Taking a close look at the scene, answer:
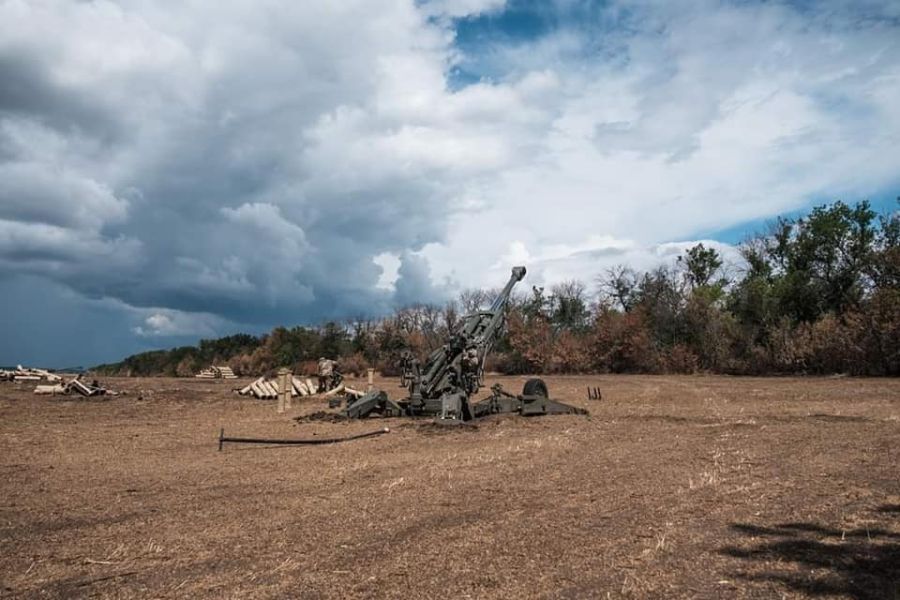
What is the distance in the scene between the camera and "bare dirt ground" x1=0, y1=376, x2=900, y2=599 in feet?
15.3

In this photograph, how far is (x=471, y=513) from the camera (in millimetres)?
6578

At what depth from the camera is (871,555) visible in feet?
15.9

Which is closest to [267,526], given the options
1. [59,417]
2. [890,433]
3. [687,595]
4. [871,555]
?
[687,595]

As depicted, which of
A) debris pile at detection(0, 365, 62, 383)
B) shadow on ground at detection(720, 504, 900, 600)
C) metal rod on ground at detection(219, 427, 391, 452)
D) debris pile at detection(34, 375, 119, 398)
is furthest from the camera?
debris pile at detection(0, 365, 62, 383)

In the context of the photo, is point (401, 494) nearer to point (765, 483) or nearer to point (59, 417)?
point (765, 483)

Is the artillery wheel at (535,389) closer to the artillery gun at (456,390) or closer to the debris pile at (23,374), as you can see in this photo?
the artillery gun at (456,390)

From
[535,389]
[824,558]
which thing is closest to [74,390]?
[535,389]

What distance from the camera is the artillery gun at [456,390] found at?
1515cm

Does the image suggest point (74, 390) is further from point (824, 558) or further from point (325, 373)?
point (824, 558)

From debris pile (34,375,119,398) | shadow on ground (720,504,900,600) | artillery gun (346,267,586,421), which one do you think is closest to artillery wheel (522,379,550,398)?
artillery gun (346,267,586,421)

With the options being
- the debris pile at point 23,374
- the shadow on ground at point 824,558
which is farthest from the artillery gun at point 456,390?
the debris pile at point 23,374

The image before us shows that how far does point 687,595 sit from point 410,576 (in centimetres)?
187

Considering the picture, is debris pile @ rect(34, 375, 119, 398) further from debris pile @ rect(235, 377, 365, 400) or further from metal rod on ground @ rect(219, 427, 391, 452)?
metal rod on ground @ rect(219, 427, 391, 452)

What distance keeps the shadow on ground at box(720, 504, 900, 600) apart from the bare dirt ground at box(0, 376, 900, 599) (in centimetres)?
2
